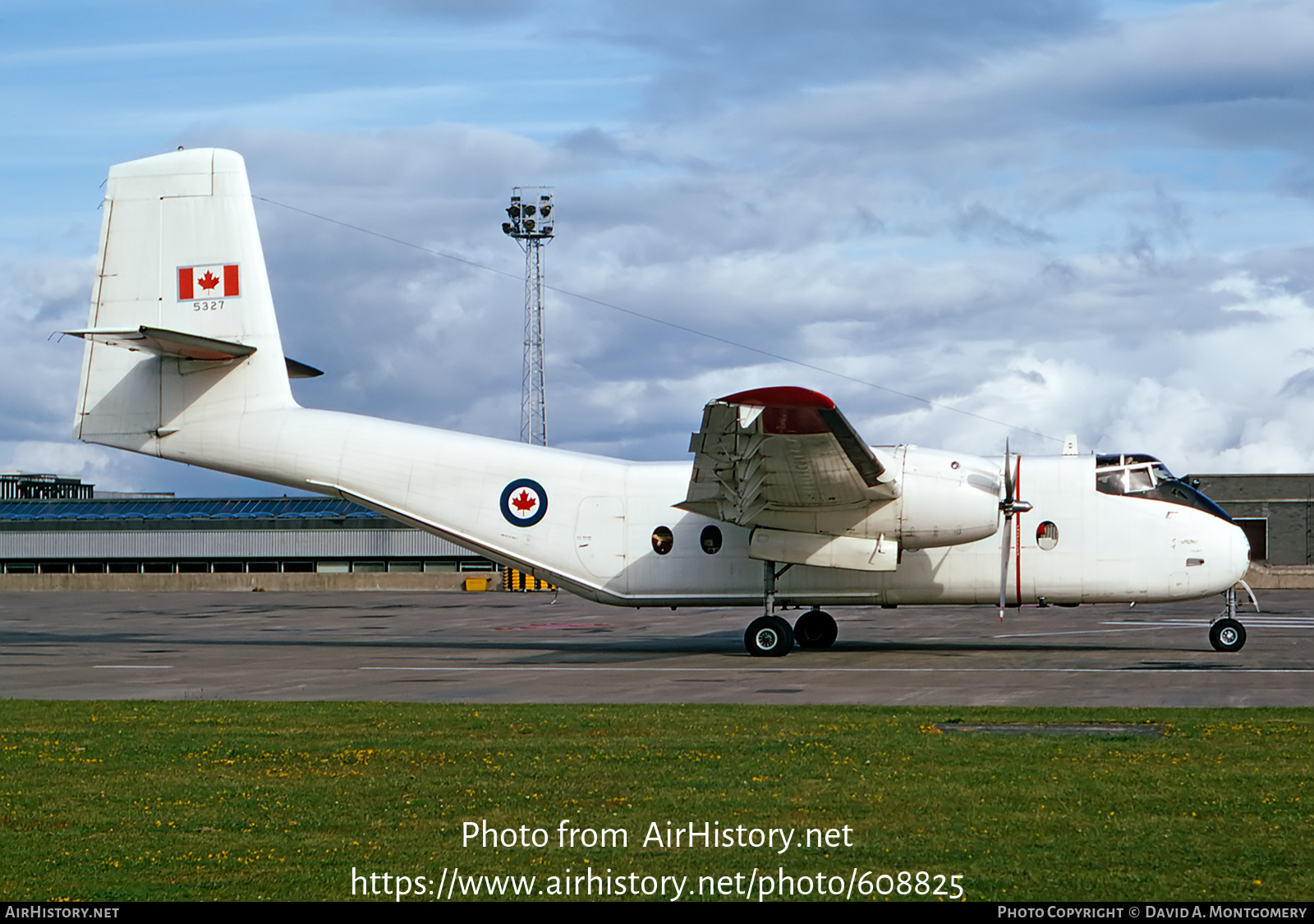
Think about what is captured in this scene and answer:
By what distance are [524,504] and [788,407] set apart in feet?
22.7

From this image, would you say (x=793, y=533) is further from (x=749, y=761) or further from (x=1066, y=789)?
(x=1066, y=789)

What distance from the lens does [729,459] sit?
21.5 meters

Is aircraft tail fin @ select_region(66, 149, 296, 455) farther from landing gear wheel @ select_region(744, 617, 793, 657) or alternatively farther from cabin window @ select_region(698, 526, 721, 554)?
landing gear wheel @ select_region(744, 617, 793, 657)

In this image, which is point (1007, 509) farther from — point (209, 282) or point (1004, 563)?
point (209, 282)

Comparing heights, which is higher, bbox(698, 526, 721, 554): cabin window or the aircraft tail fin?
the aircraft tail fin

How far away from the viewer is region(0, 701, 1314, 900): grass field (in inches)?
288

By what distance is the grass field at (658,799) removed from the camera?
7.32 m

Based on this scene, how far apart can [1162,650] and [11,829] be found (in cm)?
1986

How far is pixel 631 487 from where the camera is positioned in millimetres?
24594

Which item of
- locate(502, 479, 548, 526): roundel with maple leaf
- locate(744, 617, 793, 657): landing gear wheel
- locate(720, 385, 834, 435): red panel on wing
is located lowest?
locate(744, 617, 793, 657): landing gear wheel

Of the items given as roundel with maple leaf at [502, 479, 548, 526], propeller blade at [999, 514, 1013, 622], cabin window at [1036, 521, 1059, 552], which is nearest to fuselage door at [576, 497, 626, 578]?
roundel with maple leaf at [502, 479, 548, 526]

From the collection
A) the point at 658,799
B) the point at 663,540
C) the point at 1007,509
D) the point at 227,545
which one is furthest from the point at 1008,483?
the point at 227,545

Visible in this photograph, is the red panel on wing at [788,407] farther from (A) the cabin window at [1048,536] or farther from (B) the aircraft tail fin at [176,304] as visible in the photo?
(B) the aircraft tail fin at [176,304]

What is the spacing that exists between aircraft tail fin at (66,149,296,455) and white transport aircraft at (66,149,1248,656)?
0.04m
